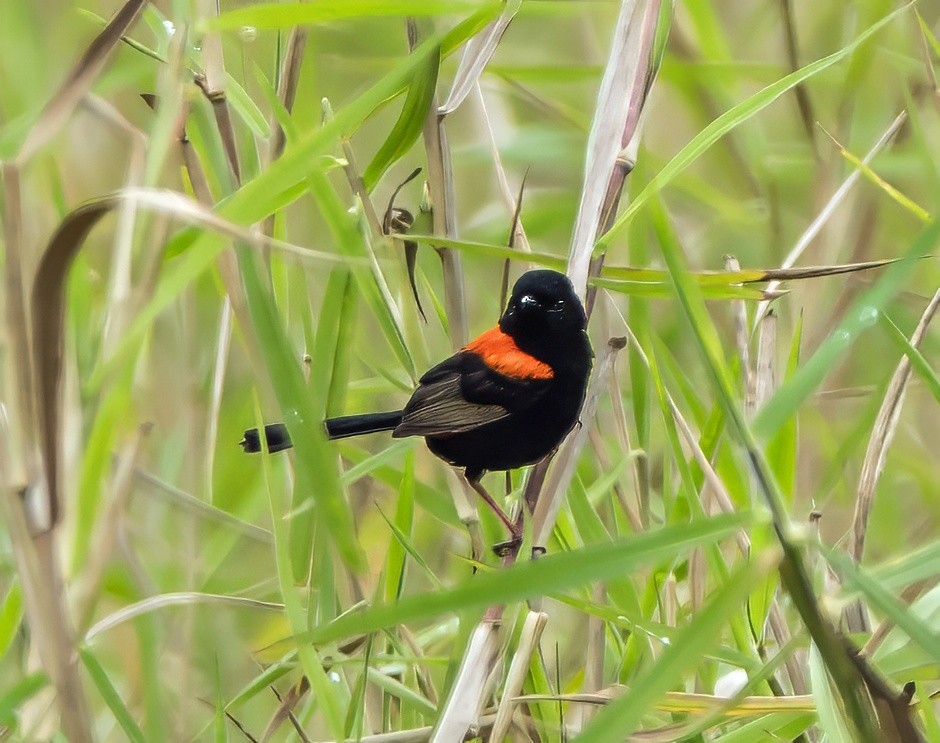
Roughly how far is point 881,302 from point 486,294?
142 centimetres

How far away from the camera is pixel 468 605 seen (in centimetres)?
95

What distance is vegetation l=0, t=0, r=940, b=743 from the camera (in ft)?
3.64

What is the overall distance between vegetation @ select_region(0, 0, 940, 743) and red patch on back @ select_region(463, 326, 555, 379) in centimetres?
23

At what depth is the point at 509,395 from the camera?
2184 mm

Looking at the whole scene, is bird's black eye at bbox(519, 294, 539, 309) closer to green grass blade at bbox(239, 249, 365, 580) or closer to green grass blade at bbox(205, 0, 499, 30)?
green grass blade at bbox(205, 0, 499, 30)

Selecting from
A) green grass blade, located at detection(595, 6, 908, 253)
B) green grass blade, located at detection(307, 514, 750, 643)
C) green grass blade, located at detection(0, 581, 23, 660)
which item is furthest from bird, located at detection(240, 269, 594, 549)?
green grass blade, located at detection(307, 514, 750, 643)

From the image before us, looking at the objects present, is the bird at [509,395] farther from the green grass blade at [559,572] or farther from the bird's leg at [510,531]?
the green grass blade at [559,572]

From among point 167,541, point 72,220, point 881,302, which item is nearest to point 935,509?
point 881,302

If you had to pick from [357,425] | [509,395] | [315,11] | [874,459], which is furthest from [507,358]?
[315,11]

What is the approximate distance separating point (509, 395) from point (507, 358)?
3.8 inches

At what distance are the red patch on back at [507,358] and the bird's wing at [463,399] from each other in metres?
0.02

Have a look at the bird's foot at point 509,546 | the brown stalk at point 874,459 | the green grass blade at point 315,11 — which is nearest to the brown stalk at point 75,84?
the green grass blade at point 315,11

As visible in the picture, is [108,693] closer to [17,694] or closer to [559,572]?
[17,694]

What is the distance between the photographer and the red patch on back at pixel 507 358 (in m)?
2.17
